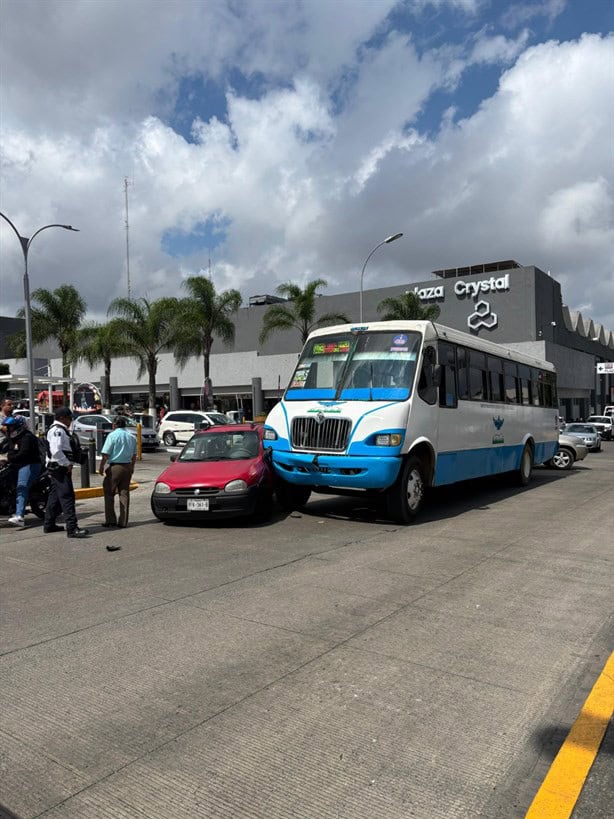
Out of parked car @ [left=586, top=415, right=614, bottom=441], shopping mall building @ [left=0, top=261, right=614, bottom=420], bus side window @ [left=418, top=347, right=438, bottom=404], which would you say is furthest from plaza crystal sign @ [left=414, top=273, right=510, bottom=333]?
bus side window @ [left=418, top=347, right=438, bottom=404]

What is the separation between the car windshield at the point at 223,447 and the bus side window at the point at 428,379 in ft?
9.24

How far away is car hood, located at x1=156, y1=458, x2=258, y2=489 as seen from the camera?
9.81m

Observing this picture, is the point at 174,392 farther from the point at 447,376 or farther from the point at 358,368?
the point at 358,368

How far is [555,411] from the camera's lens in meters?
19.0

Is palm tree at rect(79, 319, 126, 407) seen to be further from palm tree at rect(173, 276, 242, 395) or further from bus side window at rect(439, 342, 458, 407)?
bus side window at rect(439, 342, 458, 407)

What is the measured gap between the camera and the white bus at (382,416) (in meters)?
9.77

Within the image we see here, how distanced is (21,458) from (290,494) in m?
4.21

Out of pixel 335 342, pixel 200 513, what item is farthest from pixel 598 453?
pixel 200 513

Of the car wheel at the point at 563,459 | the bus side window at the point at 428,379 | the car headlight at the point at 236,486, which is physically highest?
the bus side window at the point at 428,379

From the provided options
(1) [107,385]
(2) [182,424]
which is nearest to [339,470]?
(2) [182,424]

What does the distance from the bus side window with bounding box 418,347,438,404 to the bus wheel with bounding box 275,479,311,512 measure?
248 cm

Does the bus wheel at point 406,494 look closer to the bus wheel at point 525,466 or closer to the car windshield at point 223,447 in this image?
the car windshield at point 223,447

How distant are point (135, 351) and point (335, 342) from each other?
3261 centimetres

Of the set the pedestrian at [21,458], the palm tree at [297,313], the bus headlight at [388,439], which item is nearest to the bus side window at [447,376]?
the bus headlight at [388,439]
